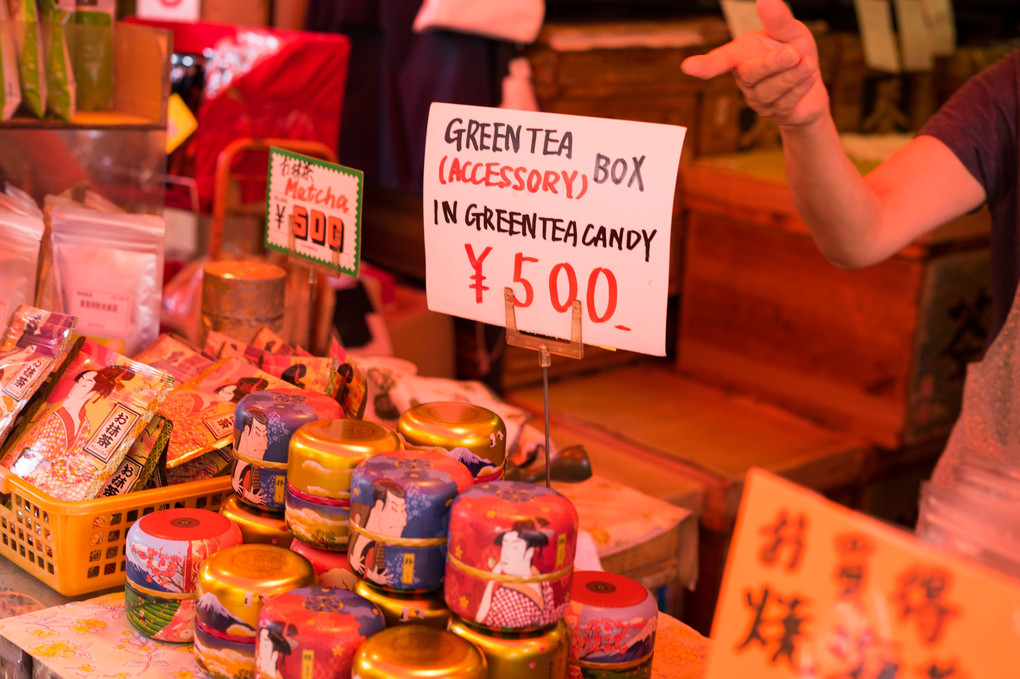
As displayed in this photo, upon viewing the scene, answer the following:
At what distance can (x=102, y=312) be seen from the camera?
1.60m

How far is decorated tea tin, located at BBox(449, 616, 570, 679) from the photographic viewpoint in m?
0.91

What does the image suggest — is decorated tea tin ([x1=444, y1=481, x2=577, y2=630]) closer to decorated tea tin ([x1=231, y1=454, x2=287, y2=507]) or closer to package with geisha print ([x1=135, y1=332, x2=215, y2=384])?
decorated tea tin ([x1=231, y1=454, x2=287, y2=507])

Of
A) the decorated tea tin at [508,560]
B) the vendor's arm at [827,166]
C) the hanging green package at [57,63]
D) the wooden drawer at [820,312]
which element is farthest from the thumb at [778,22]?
the wooden drawer at [820,312]

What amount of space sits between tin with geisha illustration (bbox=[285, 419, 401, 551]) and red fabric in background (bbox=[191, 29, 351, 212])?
182 centimetres

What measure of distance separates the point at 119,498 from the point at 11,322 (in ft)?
1.10

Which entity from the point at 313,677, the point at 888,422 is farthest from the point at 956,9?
the point at 313,677

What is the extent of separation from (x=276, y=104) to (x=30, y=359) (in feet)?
5.24

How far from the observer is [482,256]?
120 cm

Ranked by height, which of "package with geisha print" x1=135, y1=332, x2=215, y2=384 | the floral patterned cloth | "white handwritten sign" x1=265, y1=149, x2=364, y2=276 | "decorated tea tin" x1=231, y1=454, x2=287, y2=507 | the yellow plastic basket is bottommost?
the floral patterned cloth

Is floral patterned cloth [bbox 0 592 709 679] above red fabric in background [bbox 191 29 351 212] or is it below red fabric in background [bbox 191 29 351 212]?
below

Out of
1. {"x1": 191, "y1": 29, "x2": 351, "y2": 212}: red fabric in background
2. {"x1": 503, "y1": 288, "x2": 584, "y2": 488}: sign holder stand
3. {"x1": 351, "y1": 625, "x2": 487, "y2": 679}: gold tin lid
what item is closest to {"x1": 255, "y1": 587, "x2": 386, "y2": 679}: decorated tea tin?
→ {"x1": 351, "y1": 625, "x2": 487, "y2": 679}: gold tin lid

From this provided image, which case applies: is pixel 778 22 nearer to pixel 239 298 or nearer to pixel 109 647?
pixel 239 298

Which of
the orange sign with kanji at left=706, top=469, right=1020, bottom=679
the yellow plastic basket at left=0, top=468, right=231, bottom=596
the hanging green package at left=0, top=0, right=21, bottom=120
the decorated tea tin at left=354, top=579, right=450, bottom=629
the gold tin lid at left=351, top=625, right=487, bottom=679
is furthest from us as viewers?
the hanging green package at left=0, top=0, right=21, bottom=120

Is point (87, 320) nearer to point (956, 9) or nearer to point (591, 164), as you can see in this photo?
point (591, 164)
